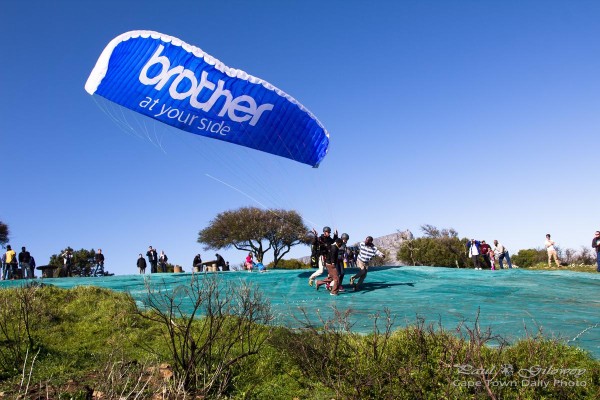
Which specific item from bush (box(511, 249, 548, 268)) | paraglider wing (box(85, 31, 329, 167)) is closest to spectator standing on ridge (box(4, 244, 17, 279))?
paraglider wing (box(85, 31, 329, 167))

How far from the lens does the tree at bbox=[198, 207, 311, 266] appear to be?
1711 inches

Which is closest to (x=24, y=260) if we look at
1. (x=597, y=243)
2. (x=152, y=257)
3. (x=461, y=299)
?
(x=152, y=257)

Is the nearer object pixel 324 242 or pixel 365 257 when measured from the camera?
pixel 324 242

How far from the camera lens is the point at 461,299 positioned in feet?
41.5

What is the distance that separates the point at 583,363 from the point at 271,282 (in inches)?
398

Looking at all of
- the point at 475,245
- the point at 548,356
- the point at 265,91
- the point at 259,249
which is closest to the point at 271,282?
the point at 265,91

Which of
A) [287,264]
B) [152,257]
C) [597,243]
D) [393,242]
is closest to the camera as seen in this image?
[597,243]

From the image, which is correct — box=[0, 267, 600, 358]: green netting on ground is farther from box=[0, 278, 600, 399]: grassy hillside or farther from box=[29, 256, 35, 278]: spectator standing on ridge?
box=[29, 256, 35, 278]: spectator standing on ridge

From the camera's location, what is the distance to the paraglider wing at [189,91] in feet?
40.9

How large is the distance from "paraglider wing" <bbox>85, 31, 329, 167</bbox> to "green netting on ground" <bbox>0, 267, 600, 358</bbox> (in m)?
4.25

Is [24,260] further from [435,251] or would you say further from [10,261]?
[435,251]

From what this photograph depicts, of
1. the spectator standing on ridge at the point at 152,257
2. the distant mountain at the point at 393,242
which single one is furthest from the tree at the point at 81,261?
the distant mountain at the point at 393,242

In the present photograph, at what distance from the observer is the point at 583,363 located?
299 inches

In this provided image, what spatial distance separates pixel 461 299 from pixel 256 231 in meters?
31.8
